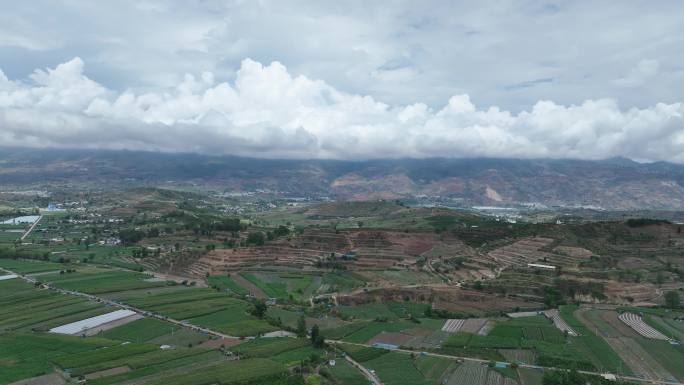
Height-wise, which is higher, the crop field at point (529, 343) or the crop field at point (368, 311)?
the crop field at point (529, 343)

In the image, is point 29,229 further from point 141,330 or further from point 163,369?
point 163,369

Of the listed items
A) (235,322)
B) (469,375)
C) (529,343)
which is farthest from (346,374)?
(529,343)

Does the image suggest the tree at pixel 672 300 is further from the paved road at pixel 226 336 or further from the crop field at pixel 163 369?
the crop field at pixel 163 369

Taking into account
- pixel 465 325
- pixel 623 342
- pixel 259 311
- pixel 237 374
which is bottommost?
pixel 465 325

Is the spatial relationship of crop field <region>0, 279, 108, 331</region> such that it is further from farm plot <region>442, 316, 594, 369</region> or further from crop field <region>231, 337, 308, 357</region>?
farm plot <region>442, 316, 594, 369</region>

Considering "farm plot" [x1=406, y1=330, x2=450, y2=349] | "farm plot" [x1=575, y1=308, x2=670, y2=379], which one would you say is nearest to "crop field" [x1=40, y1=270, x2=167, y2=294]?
"farm plot" [x1=406, y1=330, x2=450, y2=349]

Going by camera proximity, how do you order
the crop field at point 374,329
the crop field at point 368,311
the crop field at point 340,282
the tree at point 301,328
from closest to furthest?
1. the tree at point 301,328
2. the crop field at point 374,329
3. the crop field at point 368,311
4. the crop field at point 340,282

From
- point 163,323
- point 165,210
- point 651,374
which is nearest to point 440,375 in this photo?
point 651,374

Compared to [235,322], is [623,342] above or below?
above

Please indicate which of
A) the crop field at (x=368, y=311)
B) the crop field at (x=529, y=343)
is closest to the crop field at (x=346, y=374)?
the crop field at (x=529, y=343)
